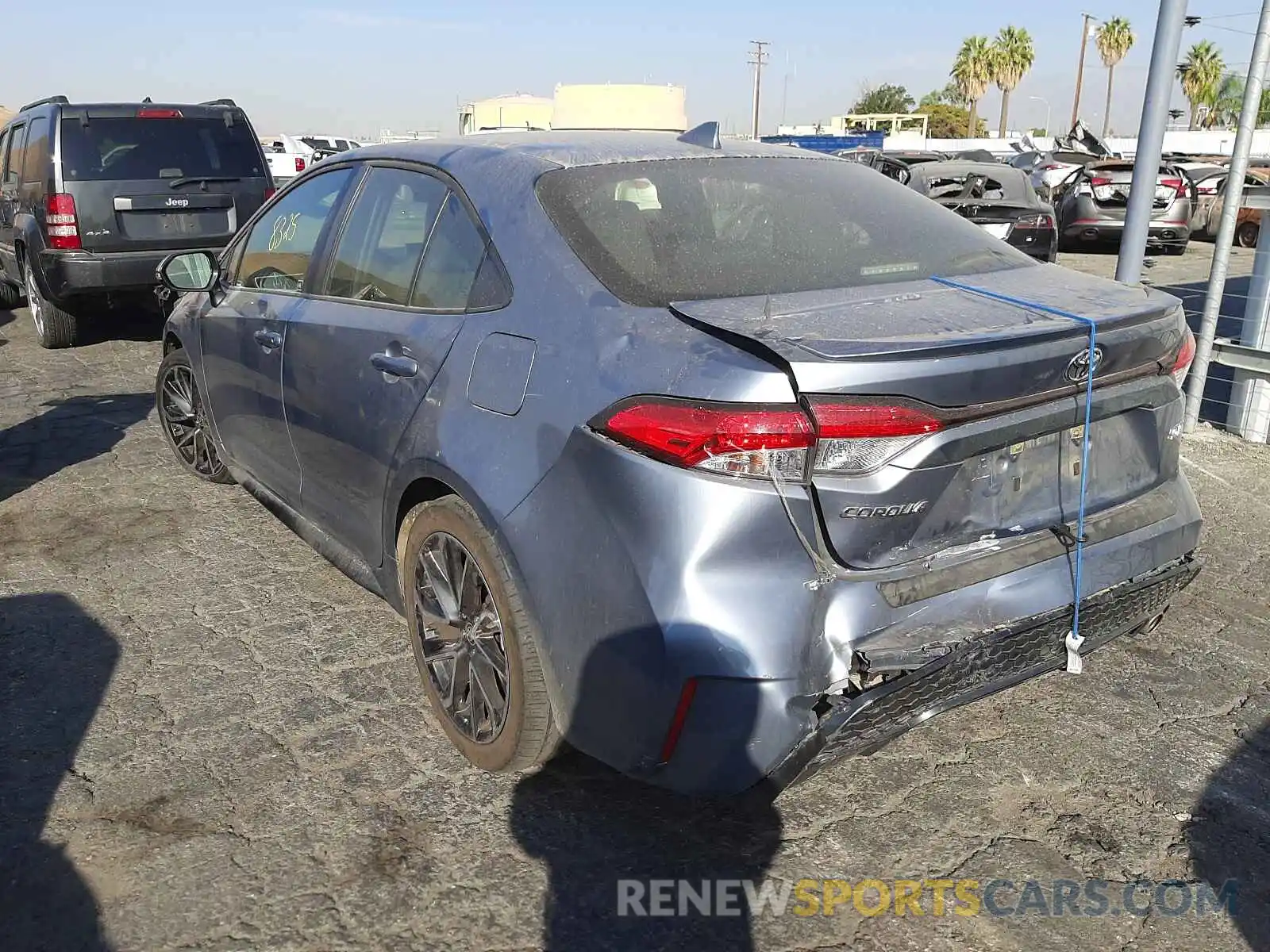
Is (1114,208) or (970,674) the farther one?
(1114,208)

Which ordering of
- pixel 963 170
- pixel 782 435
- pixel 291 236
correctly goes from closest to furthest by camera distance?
pixel 782 435 → pixel 291 236 → pixel 963 170

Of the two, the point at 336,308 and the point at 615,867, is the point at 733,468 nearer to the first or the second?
the point at 615,867

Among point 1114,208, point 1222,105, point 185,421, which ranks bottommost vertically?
point 185,421

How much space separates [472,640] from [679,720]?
0.80m

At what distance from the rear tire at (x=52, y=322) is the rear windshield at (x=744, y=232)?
7.38m

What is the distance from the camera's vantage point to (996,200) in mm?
11234

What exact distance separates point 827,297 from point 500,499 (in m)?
0.94

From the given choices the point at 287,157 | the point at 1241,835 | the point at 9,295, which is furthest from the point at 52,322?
the point at 287,157

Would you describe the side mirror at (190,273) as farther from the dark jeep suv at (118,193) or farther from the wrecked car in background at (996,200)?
the wrecked car in background at (996,200)

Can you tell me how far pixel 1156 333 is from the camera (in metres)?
2.58

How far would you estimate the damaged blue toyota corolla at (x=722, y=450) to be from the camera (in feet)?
7.07

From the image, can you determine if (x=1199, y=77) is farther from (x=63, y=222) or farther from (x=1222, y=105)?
(x=63, y=222)

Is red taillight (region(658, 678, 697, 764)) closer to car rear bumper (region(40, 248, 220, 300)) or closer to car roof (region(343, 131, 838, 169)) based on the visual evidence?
car roof (region(343, 131, 838, 169))

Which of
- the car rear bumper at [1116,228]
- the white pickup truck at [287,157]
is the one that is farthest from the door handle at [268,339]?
the white pickup truck at [287,157]
